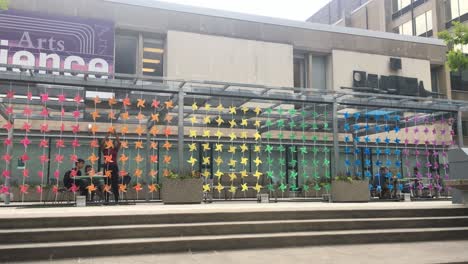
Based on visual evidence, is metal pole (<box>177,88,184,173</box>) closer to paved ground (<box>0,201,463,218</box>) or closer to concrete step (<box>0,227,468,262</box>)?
paved ground (<box>0,201,463,218</box>)

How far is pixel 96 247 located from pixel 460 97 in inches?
1084

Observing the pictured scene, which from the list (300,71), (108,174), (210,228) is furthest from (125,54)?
(210,228)

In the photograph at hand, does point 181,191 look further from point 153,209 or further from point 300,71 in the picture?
point 300,71

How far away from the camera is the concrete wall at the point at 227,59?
21.1m

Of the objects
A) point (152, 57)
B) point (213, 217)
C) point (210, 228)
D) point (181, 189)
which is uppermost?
point (152, 57)

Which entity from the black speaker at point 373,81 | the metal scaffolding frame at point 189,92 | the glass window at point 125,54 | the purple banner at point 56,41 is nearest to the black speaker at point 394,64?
the black speaker at point 373,81

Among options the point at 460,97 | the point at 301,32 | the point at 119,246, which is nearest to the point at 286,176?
the point at 301,32

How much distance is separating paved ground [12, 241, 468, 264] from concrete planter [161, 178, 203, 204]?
4950 mm

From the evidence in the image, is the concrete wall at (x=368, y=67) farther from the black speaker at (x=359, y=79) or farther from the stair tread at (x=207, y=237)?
the stair tread at (x=207, y=237)

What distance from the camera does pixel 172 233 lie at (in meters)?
8.09

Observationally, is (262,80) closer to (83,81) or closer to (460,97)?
(83,81)

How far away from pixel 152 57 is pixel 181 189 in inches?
402

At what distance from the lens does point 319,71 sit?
80.8 feet

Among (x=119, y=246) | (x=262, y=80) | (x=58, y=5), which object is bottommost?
(x=119, y=246)
